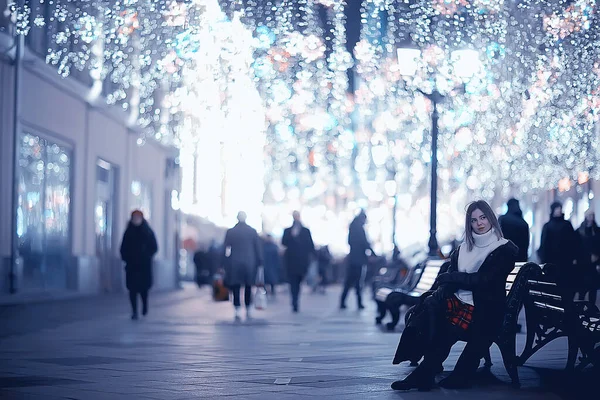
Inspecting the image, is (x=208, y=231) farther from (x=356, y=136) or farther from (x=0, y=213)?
(x=0, y=213)

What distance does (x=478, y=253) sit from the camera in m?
10.1

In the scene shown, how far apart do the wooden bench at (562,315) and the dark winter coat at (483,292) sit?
18.9 inches

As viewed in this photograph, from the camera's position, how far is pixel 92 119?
3331cm

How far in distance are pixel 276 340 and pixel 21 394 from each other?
6748 millimetres

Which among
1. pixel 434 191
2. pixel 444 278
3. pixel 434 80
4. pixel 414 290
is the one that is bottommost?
pixel 414 290

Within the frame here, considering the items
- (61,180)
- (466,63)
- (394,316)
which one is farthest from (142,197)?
(394,316)

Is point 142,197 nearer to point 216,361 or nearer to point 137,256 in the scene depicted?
point 137,256

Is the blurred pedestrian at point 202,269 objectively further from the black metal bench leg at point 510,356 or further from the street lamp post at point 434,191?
the black metal bench leg at point 510,356

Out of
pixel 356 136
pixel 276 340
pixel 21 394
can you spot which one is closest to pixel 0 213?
pixel 276 340

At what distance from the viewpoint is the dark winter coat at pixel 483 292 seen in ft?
32.2

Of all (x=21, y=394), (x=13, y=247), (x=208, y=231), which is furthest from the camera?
(x=208, y=231)

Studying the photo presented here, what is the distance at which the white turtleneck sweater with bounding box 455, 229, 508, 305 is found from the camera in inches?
395

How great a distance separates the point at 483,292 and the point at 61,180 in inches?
872

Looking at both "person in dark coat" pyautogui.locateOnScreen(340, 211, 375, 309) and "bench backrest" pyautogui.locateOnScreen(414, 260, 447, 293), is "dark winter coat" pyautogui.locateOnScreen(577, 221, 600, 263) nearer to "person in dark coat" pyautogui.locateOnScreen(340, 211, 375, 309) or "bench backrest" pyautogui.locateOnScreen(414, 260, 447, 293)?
"person in dark coat" pyautogui.locateOnScreen(340, 211, 375, 309)
